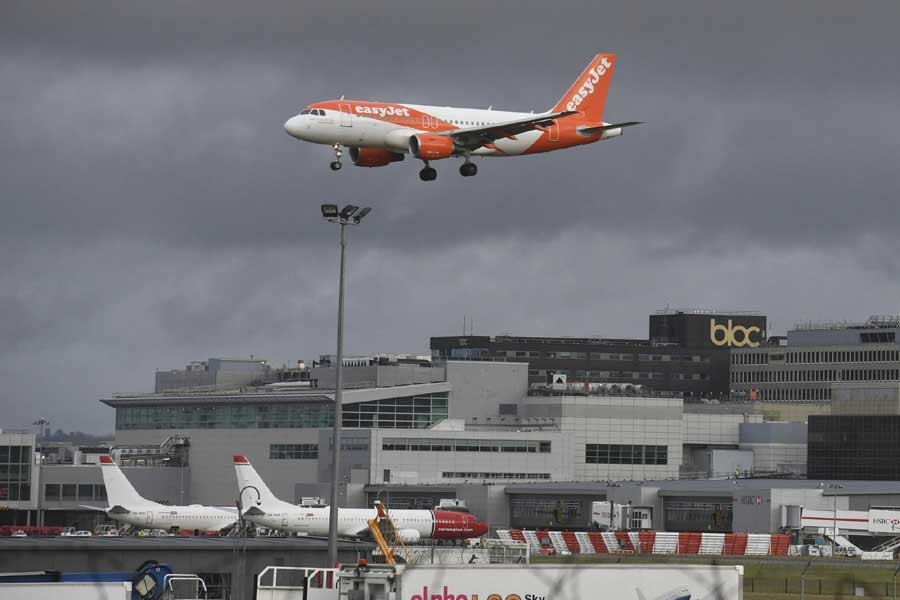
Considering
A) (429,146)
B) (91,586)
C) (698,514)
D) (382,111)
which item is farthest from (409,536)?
(91,586)

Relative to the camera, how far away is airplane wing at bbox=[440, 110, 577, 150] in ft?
345

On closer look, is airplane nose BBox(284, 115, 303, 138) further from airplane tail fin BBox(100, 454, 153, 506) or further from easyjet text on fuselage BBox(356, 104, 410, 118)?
airplane tail fin BBox(100, 454, 153, 506)

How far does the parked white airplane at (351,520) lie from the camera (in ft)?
481

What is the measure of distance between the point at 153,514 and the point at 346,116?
58665mm

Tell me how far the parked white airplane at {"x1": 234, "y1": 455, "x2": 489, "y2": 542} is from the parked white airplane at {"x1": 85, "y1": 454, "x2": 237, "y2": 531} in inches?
113

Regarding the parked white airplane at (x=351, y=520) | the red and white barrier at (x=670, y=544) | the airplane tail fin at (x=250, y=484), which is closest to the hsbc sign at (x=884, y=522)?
the red and white barrier at (x=670, y=544)

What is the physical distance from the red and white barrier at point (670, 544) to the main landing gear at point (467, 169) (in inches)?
1447

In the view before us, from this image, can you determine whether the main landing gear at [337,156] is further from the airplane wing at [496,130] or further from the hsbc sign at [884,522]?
the hsbc sign at [884,522]

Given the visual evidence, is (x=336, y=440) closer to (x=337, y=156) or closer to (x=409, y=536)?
(x=337, y=156)

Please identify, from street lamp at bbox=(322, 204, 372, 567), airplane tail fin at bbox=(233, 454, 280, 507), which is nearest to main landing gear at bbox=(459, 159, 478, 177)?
street lamp at bbox=(322, 204, 372, 567)

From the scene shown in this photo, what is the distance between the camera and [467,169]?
10631 centimetres

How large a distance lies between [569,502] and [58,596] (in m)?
149

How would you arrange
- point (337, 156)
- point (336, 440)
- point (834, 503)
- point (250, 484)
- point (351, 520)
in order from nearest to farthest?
point (336, 440), point (337, 156), point (351, 520), point (250, 484), point (834, 503)

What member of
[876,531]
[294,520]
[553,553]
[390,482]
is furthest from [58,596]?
[390,482]
